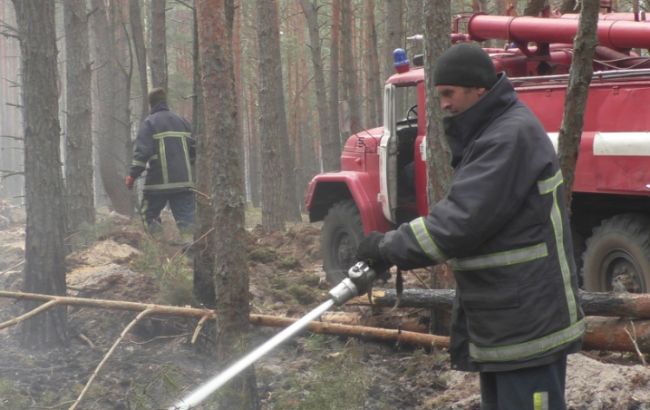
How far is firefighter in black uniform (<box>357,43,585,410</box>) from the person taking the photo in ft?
10.7

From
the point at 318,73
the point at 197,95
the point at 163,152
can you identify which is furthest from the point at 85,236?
the point at 318,73

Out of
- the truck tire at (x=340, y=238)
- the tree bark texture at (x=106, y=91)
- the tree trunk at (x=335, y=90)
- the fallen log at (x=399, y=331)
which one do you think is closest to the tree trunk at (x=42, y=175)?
the fallen log at (x=399, y=331)

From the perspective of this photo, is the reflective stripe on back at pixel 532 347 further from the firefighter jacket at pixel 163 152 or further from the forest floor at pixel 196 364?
the firefighter jacket at pixel 163 152

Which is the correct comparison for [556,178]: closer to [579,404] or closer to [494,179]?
[494,179]

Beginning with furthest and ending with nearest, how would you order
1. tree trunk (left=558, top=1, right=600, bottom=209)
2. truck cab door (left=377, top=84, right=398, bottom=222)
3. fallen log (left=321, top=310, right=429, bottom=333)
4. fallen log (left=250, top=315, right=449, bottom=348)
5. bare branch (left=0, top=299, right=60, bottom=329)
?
truck cab door (left=377, top=84, right=398, bottom=222) < fallen log (left=321, top=310, right=429, bottom=333) < fallen log (left=250, top=315, right=449, bottom=348) < bare branch (left=0, top=299, right=60, bottom=329) < tree trunk (left=558, top=1, right=600, bottom=209)

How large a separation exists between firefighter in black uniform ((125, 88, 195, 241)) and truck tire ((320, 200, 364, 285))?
6.03 feet

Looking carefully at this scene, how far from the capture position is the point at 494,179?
323 cm

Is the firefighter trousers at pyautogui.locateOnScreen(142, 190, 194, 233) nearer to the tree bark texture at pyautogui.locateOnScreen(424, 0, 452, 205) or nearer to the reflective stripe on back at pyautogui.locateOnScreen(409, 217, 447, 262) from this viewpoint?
the tree bark texture at pyautogui.locateOnScreen(424, 0, 452, 205)

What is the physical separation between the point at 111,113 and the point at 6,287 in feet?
33.6

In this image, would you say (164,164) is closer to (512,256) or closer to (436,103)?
(436,103)

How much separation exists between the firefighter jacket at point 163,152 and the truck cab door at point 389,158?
9.27 feet

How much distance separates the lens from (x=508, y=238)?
10.9ft

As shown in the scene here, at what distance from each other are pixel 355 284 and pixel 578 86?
108 inches

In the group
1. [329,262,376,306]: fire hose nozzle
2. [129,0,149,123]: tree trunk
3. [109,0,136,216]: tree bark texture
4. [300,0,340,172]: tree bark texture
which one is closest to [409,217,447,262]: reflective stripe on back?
[329,262,376,306]: fire hose nozzle
